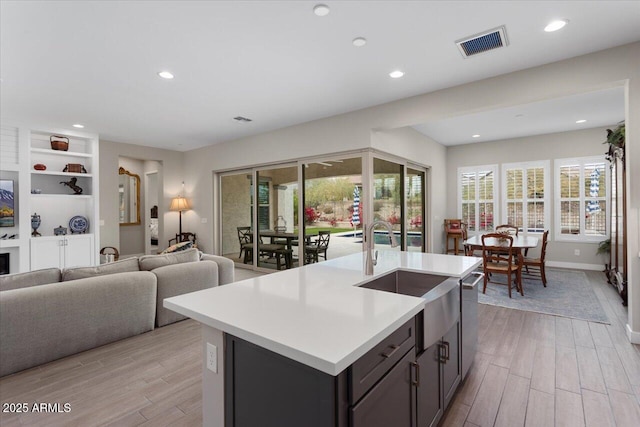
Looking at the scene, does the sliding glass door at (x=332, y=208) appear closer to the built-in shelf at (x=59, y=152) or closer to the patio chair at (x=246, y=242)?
the patio chair at (x=246, y=242)

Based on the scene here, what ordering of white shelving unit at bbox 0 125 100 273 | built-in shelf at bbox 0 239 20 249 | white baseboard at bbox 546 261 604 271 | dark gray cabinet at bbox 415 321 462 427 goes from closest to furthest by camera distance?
dark gray cabinet at bbox 415 321 462 427 < built-in shelf at bbox 0 239 20 249 < white shelving unit at bbox 0 125 100 273 < white baseboard at bbox 546 261 604 271

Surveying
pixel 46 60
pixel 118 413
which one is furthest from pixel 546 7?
pixel 46 60

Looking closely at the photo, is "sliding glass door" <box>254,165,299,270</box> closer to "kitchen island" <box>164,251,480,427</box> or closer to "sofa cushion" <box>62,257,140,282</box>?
"sofa cushion" <box>62,257,140,282</box>

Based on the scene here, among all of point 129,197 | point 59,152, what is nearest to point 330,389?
point 59,152

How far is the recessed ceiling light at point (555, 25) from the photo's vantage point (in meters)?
2.53

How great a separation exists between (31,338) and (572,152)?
8.83m

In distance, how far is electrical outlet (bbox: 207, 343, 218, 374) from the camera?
1.34 metres

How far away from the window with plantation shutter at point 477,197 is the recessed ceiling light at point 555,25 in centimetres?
512

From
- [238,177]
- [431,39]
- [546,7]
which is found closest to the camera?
[546,7]

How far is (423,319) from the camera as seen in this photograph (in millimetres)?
1521

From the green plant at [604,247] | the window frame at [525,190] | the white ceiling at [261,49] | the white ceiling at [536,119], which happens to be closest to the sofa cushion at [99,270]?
the white ceiling at [261,49]

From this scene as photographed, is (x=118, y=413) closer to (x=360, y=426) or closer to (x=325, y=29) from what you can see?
(x=360, y=426)

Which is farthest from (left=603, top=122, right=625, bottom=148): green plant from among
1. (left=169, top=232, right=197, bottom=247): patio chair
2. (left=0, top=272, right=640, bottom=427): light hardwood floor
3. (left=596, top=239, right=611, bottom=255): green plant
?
(left=169, top=232, right=197, bottom=247): patio chair

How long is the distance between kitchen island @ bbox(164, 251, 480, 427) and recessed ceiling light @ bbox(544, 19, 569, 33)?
262 centimetres
